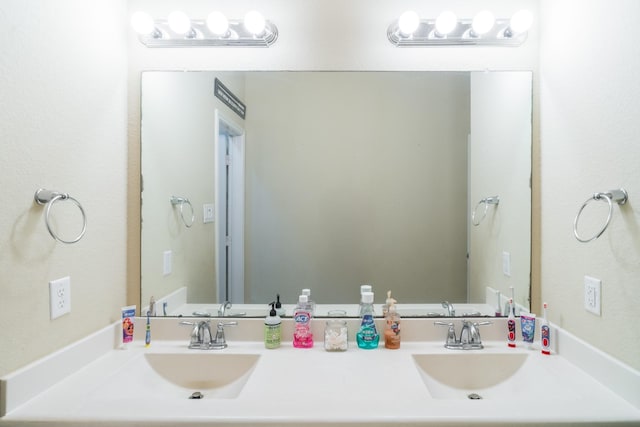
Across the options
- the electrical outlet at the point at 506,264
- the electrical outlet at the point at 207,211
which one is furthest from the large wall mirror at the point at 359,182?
the electrical outlet at the point at 207,211

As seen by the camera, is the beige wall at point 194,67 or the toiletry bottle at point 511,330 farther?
the toiletry bottle at point 511,330

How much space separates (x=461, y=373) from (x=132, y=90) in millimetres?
1619

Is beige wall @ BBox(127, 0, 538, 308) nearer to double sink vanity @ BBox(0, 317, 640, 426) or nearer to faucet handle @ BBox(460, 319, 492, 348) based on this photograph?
double sink vanity @ BBox(0, 317, 640, 426)

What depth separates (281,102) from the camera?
1520mm

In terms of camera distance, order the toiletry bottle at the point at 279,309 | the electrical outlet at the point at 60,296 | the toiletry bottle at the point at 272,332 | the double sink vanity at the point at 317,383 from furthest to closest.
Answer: the toiletry bottle at the point at 279,309
the toiletry bottle at the point at 272,332
the electrical outlet at the point at 60,296
the double sink vanity at the point at 317,383

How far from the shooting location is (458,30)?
56.0 inches

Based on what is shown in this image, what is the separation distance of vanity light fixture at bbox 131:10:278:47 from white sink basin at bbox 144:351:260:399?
3.81 feet

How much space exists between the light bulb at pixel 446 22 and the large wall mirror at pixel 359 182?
0.54ft

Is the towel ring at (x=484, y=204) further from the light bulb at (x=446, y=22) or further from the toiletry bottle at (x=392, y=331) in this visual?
the light bulb at (x=446, y=22)

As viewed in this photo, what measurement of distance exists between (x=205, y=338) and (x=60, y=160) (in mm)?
765

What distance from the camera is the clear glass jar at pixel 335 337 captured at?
1.34 metres

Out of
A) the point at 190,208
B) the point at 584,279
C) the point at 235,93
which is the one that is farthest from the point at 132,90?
the point at 584,279

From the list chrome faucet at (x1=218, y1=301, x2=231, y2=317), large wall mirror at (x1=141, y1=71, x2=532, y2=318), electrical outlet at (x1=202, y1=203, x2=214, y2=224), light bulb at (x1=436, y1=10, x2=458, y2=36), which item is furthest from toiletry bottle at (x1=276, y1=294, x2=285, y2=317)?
light bulb at (x1=436, y1=10, x2=458, y2=36)

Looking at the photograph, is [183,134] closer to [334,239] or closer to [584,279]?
[334,239]
